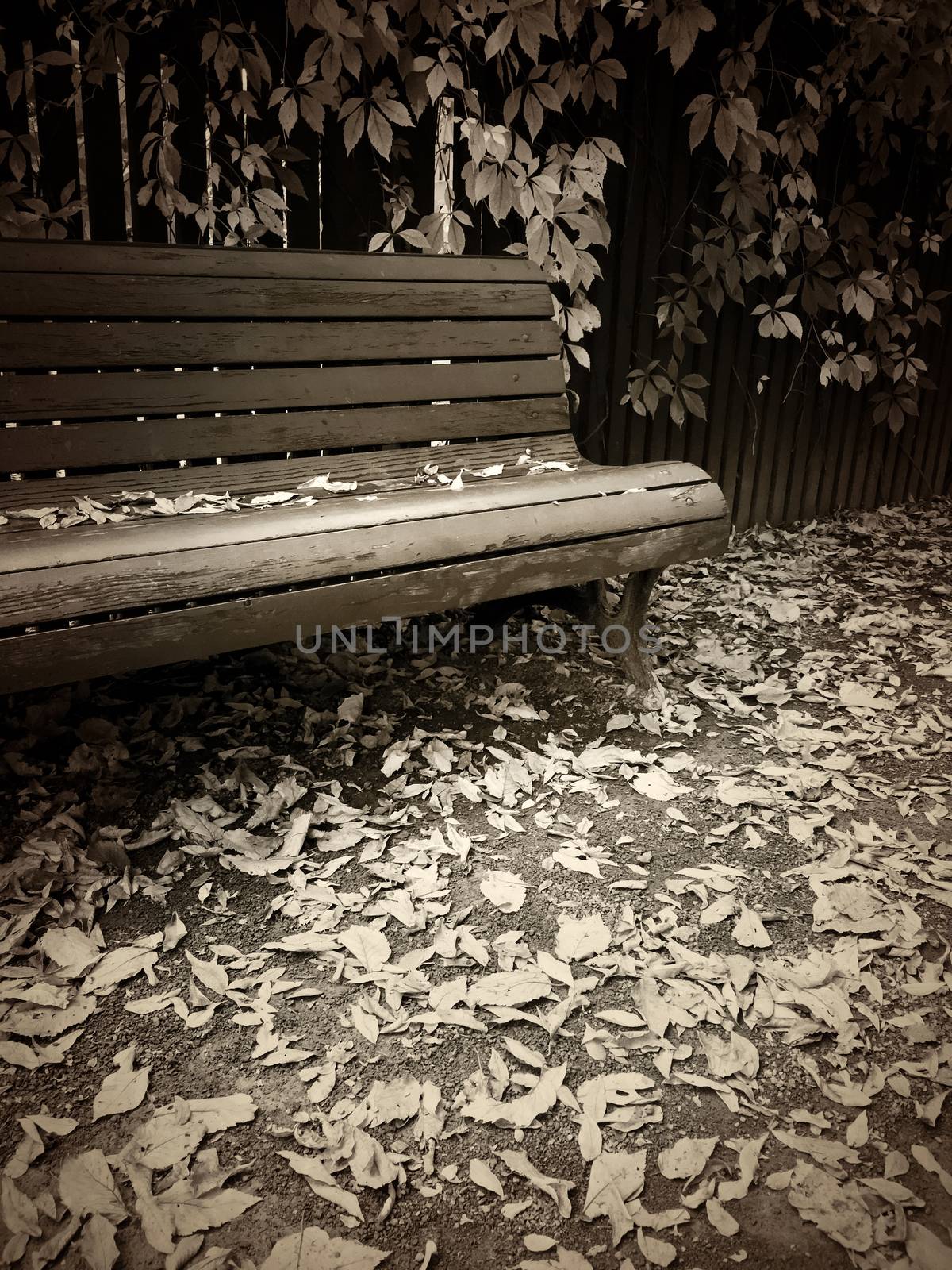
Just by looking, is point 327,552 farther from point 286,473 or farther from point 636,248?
point 636,248

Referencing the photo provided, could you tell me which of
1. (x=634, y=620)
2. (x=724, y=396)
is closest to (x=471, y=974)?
(x=634, y=620)

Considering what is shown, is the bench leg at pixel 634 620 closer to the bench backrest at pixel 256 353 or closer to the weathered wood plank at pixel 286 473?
the weathered wood plank at pixel 286 473

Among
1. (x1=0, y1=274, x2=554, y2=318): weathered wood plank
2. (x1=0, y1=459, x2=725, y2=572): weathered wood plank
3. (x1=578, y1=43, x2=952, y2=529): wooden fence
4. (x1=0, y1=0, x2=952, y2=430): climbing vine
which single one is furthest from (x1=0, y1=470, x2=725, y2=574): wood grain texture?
(x1=578, y1=43, x2=952, y2=529): wooden fence

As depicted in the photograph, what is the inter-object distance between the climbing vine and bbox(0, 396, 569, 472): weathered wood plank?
0.72m

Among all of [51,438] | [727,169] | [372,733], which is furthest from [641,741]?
[727,169]

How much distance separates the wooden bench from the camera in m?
1.69

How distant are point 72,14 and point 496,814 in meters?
2.54

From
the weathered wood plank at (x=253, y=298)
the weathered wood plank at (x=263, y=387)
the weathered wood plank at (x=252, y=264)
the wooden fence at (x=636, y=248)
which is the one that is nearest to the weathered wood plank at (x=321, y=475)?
the weathered wood plank at (x=263, y=387)

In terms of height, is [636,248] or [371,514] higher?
[636,248]

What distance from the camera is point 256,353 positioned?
2410 millimetres

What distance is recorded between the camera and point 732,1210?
3.98ft

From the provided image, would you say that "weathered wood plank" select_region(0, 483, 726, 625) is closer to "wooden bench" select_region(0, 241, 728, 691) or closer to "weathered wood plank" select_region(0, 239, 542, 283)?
"wooden bench" select_region(0, 241, 728, 691)

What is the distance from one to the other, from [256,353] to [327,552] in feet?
2.82

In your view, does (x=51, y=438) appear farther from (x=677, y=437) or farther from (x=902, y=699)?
(x=677, y=437)
